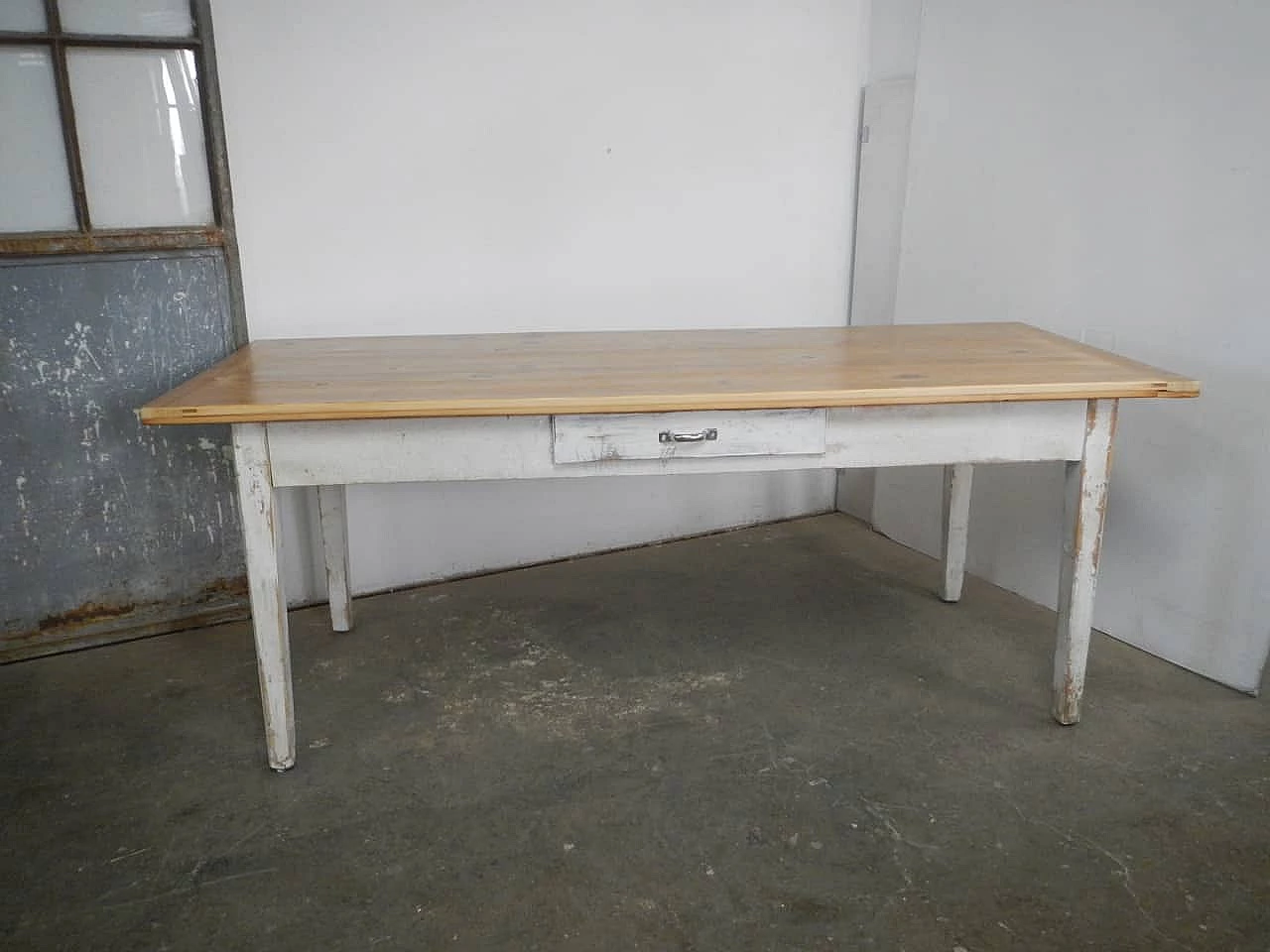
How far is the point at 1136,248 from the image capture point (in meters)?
2.48

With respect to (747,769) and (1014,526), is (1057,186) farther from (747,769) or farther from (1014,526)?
(747,769)

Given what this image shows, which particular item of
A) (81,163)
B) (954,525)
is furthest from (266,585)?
(954,525)

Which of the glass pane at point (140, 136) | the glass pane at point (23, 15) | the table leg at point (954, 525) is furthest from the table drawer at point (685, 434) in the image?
the glass pane at point (23, 15)

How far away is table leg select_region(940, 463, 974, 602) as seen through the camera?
2.74 meters

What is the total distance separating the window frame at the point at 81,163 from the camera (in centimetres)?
236

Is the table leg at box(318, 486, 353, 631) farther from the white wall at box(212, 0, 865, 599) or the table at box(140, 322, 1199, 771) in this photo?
the table at box(140, 322, 1199, 771)

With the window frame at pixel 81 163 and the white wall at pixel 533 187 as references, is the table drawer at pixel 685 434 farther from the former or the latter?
the window frame at pixel 81 163

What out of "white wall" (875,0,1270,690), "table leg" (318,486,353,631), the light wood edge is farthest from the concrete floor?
the light wood edge

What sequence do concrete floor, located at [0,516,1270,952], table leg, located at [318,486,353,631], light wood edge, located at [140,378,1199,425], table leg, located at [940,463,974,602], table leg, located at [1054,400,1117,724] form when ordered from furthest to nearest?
table leg, located at [940,463,974,602] → table leg, located at [318,486,353,631] → table leg, located at [1054,400,1117,724] → light wood edge, located at [140,378,1199,425] → concrete floor, located at [0,516,1270,952]

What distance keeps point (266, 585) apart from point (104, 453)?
3.12 ft

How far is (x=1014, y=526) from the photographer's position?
9.61 feet

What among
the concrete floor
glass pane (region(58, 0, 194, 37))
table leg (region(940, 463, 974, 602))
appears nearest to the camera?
the concrete floor

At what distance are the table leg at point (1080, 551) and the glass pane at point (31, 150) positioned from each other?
2.50m

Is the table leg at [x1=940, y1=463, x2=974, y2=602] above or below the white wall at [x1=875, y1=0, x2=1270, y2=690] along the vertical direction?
below
